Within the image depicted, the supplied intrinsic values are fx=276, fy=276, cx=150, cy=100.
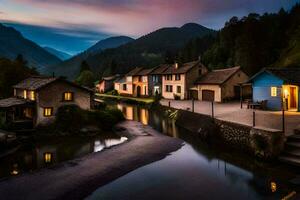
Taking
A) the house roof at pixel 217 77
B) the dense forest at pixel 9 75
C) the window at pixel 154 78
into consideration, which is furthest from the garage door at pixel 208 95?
the dense forest at pixel 9 75

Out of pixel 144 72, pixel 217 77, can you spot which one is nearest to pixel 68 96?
pixel 217 77

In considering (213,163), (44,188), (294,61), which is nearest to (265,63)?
(294,61)

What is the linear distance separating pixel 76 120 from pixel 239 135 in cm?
2171

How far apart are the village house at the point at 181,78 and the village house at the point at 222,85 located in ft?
14.0

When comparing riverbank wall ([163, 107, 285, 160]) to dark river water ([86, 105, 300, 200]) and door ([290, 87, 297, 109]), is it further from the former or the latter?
door ([290, 87, 297, 109])

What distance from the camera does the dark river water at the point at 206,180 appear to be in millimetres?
17031

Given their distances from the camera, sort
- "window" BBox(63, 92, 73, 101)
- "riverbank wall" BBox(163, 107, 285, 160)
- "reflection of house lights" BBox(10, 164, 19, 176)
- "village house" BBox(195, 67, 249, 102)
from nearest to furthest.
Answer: "reflection of house lights" BBox(10, 164, 19, 176), "riverbank wall" BBox(163, 107, 285, 160), "window" BBox(63, 92, 73, 101), "village house" BBox(195, 67, 249, 102)

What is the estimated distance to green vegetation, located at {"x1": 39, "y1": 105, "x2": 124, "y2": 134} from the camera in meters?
36.5

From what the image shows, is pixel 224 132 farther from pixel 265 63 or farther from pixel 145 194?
pixel 265 63

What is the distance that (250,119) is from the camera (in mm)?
30094

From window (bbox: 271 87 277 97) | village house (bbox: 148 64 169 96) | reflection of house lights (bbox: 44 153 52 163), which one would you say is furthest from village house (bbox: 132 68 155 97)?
reflection of house lights (bbox: 44 153 52 163)

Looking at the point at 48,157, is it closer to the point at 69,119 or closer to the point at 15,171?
the point at 15,171

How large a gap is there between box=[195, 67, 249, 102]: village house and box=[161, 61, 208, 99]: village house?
427 centimetres

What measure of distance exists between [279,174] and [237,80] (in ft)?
120
